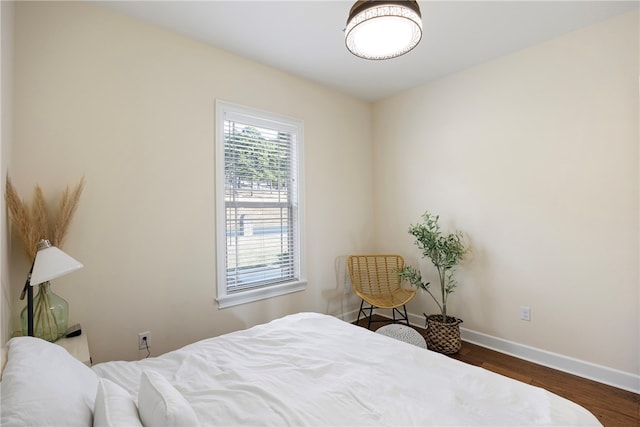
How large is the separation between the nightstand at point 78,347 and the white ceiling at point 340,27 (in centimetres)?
212

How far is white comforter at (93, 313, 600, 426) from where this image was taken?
1.04 metres

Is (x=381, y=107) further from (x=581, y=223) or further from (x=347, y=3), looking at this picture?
(x=581, y=223)

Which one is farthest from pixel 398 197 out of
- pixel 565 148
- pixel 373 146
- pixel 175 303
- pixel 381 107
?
pixel 175 303

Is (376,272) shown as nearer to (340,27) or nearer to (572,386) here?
(572,386)

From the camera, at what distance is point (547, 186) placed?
2.55 metres

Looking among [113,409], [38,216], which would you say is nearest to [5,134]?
[38,216]

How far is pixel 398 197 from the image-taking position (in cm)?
364

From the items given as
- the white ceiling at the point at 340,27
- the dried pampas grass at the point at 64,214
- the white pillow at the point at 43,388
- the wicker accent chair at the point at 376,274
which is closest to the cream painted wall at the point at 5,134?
the dried pampas grass at the point at 64,214

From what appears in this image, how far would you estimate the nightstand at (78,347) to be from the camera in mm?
1495

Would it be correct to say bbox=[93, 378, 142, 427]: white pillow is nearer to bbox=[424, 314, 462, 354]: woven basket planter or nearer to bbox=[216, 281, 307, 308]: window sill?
bbox=[216, 281, 307, 308]: window sill

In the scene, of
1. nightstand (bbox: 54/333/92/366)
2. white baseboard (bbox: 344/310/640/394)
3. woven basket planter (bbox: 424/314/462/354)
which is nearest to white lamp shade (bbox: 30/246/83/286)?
nightstand (bbox: 54/333/92/366)

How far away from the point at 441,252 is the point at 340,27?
2.11 meters

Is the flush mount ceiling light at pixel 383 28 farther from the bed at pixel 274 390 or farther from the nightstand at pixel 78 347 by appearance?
the nightstand at pixel 78 347

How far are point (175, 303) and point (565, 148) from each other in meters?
3.29
